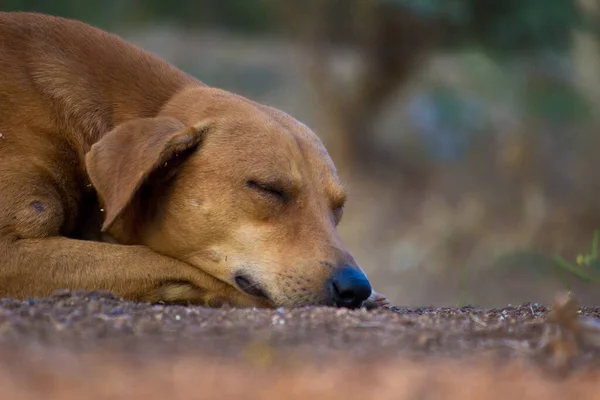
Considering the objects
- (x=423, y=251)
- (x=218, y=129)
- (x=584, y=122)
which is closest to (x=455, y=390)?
(x=218, y=129)

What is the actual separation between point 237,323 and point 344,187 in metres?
1.44

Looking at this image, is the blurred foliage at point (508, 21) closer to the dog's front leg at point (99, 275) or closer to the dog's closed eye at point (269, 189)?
the dog's closed eye at point (269, 189)

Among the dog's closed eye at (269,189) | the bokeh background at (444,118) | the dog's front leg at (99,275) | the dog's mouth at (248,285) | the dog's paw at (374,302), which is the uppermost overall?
the bokeh background at (444,118)

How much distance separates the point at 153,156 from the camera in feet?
12.6

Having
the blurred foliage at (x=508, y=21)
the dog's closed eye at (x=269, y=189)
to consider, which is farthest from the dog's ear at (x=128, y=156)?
the blurred foliage at (x=508, y=21)

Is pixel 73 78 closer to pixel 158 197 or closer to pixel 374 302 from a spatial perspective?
pixel 158 197

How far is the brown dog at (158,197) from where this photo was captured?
149 inches

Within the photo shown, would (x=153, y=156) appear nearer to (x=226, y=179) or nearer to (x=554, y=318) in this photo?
(x=226, y=179)

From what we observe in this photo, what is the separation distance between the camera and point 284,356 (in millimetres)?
2420

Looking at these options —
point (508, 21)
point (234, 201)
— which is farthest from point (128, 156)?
point (508, 21)

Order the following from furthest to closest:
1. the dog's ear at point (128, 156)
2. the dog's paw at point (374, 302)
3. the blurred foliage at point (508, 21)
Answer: the blurred foliage at point (508, 21)
the dog's paw at point (374, 302)
the dog's ear at point (128, 156)

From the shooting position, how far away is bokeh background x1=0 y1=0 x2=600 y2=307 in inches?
471

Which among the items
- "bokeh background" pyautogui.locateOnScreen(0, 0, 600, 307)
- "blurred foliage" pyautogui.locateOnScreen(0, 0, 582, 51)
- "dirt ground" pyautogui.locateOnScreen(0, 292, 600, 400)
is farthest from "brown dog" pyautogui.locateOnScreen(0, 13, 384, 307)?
"blurred foliage" pyautogui.locateOnScreen(0, 0, 582, 51)

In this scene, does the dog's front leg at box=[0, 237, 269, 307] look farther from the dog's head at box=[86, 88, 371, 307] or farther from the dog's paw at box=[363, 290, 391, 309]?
the dog's paw at box=[363, 290, 391, 309]
